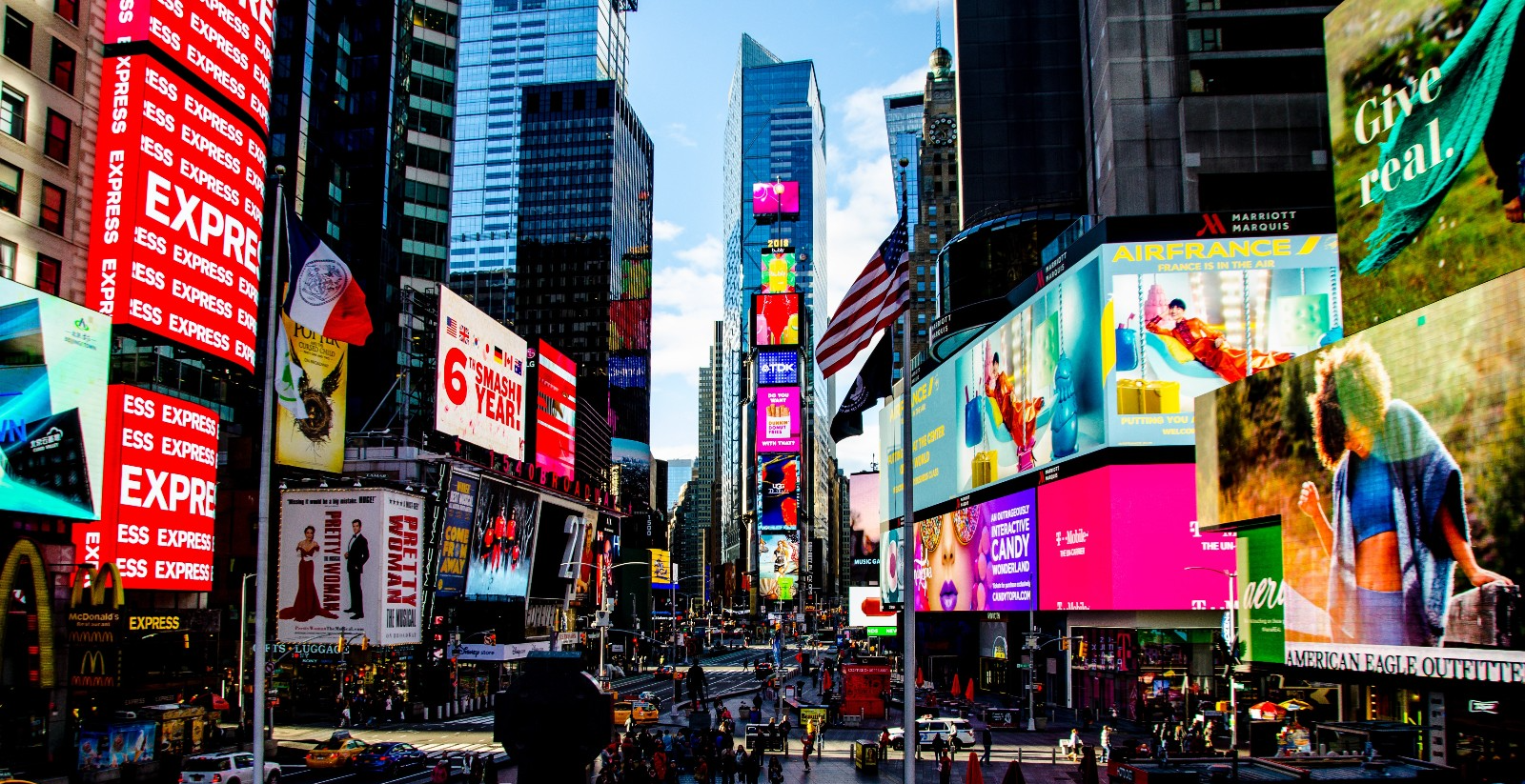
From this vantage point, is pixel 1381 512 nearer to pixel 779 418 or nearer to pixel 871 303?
pixel 871 303

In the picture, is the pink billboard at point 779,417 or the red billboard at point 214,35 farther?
the pink billboard at point 779,417

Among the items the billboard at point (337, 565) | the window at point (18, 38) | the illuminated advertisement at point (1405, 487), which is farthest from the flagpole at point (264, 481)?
the billboard at point (337, 565)

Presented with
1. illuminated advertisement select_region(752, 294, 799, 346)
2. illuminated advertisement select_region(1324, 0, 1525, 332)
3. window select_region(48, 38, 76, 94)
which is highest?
illuminated advertisement select_region(752, 294, 799, 346)

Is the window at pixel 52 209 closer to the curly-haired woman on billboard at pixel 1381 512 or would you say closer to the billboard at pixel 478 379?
the billboard at pixel 478 379

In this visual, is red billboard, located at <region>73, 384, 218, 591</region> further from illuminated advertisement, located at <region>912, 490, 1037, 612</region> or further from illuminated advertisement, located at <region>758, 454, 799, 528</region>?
illuminated advertisement, located at <region>758, 454, 799, 528</region>

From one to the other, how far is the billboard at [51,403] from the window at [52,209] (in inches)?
163

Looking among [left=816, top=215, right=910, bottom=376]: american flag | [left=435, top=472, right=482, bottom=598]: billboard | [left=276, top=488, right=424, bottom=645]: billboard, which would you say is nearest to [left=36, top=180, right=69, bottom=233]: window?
[left=276, top=488, right=424, bottom=645]: billboard

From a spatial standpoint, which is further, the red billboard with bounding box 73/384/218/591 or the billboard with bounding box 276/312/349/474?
the billboard with bounding box 276/312/349/474

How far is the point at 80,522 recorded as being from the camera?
4191 cm

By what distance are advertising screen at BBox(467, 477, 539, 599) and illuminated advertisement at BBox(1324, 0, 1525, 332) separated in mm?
51557

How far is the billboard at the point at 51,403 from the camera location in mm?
37000

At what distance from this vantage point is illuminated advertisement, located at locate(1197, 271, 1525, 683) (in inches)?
990

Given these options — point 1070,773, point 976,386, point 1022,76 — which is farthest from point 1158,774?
point 1022,76

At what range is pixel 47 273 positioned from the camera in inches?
1661
